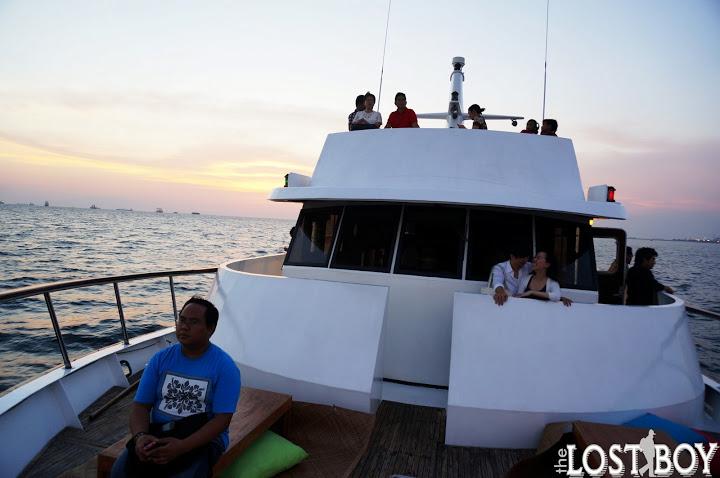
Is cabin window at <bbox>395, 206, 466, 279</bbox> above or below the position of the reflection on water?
above

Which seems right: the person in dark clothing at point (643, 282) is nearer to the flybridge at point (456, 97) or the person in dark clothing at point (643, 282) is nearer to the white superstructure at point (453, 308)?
the white superstructure at point (453, 308)

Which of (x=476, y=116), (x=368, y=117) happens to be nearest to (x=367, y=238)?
(x=368, y=117)

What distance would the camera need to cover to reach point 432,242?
5.21m

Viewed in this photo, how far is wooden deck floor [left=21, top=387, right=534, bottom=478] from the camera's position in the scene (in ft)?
11.7

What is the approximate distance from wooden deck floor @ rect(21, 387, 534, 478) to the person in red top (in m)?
4.04

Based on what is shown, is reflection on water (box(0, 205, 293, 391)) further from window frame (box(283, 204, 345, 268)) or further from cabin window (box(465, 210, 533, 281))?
cabin window (box(465, 210, 533, 281))

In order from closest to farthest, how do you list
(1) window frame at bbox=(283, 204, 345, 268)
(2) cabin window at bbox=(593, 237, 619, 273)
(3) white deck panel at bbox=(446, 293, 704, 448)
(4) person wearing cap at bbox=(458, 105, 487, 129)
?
1. (3) white deck panel at bbox=(446, 293, 704, 448)
2. (1) window frame at bbox=(283, 204, 345, 268)
3. (4) person wearing cap at bbox=(458, 105, 487, 129)
4. (2) cabin window at bbox=(593, 237, 619, 273)

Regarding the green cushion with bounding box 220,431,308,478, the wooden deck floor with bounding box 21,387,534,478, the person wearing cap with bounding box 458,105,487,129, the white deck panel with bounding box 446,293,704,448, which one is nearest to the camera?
the green cushion with bounding box 220,431,308,478

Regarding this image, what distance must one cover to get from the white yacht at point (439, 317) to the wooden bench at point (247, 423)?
372 millimetres

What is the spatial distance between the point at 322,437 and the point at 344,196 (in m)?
2.33

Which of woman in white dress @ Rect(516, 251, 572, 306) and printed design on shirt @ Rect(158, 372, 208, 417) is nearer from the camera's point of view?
printed design on shirt @ Rect(158, 372, 208, 417)

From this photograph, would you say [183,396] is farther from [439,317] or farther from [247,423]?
[439,317]

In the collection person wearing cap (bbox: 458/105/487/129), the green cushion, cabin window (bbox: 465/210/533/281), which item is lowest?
the green cushion

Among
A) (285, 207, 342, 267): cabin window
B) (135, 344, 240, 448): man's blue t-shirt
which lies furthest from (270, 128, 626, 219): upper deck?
(135, 344, 240, 448): man's blue t-shirt
